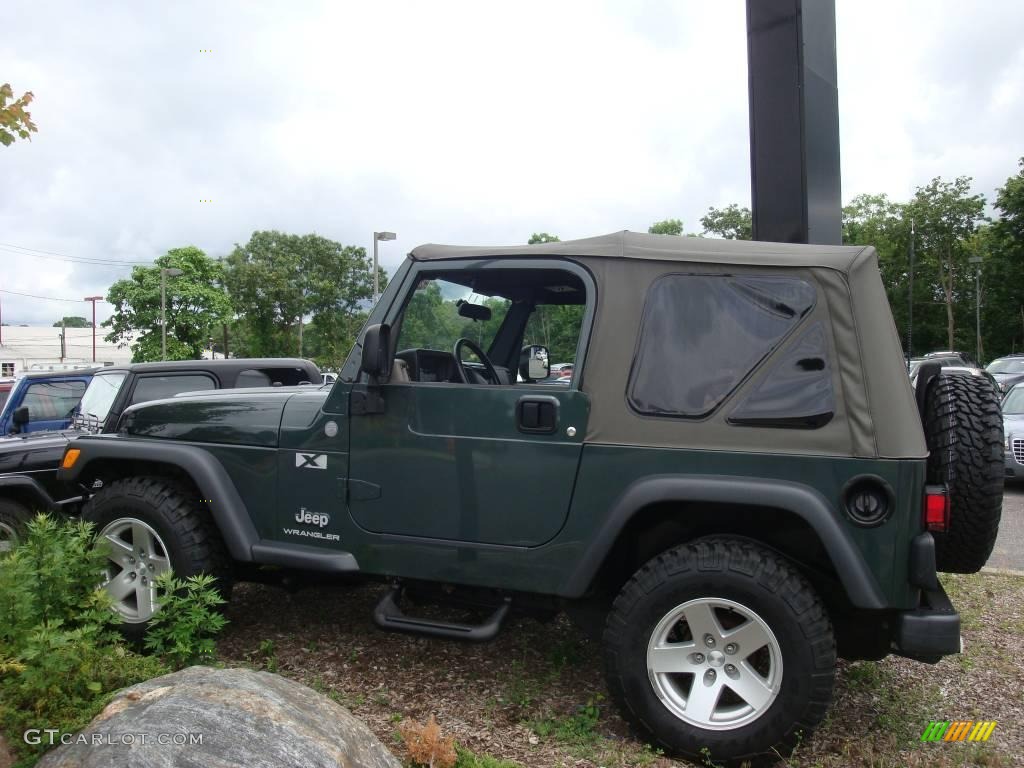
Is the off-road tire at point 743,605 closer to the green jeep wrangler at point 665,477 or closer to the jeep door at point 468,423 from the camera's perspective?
the green jeep wrangler at point 665,477

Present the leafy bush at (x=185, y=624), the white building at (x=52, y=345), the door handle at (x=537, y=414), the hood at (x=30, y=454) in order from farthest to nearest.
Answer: the white building at (x=52, y=345) → the hood at (x=30, y=454) → the leafy bush at (x=185, y=624) → the door handle at (x=537, y=414)

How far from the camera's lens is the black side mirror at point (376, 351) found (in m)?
3.35

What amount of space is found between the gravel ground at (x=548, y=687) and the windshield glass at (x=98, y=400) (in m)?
2.60

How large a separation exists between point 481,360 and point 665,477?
1.27 metres

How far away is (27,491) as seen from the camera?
17.4ft

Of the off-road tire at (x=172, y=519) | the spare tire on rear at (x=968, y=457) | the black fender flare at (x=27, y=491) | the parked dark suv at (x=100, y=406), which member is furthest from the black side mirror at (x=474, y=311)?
the black fender flare at (x=27, y=491)

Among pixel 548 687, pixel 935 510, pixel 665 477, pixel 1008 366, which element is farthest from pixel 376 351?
pixel 1008 366

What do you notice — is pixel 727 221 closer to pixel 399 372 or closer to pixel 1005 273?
pixel 1005 273

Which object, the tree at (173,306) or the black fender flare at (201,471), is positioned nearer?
the black fender flare at (201,471)

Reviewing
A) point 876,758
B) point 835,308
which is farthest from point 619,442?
point 876,758

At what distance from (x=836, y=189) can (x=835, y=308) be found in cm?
296

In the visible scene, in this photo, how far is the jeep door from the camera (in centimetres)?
320

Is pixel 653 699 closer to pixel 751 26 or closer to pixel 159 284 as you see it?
pixel 751 26

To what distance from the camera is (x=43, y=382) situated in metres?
7.43
